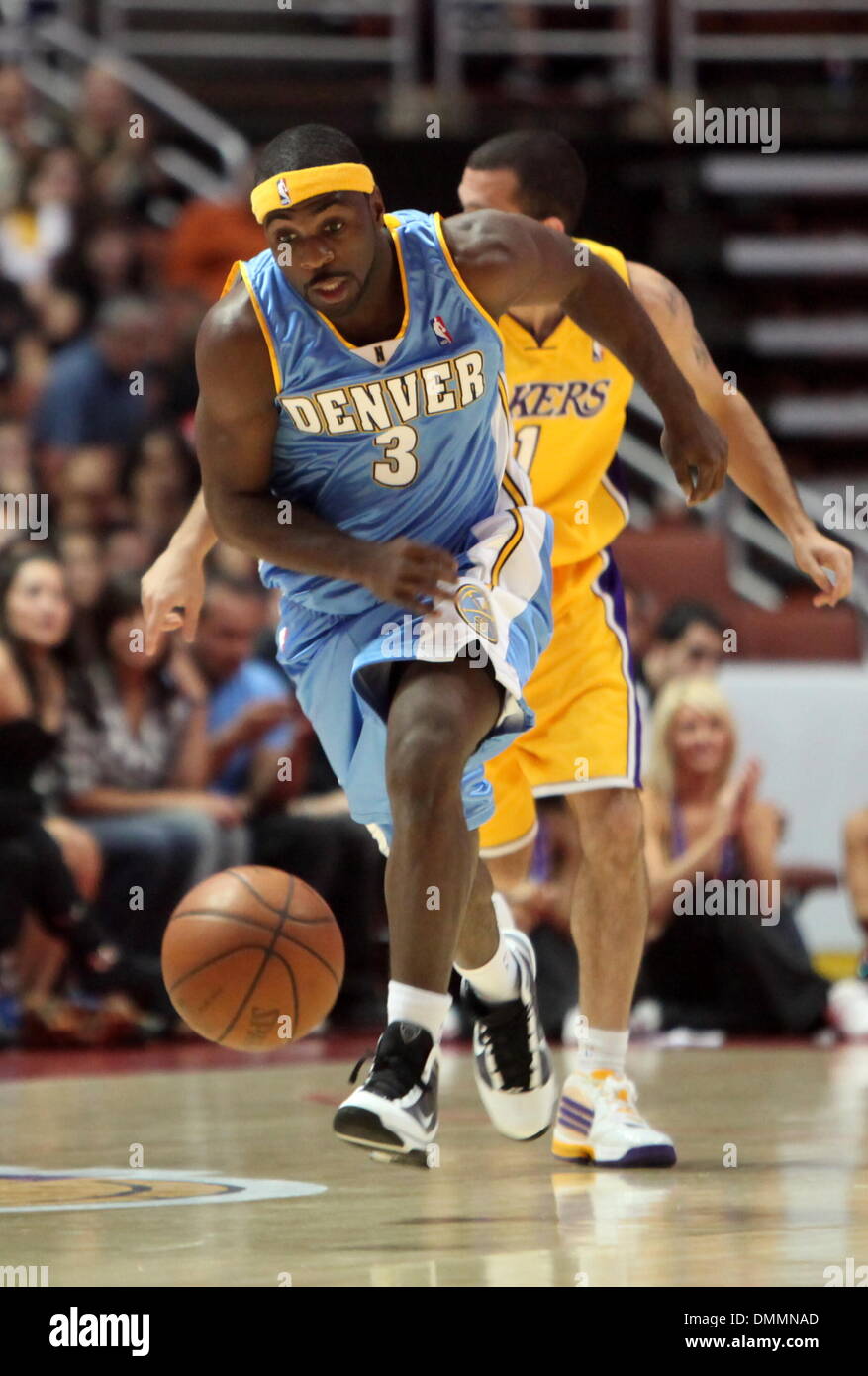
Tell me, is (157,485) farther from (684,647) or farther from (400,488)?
(400,488)

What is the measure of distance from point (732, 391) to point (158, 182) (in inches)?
322

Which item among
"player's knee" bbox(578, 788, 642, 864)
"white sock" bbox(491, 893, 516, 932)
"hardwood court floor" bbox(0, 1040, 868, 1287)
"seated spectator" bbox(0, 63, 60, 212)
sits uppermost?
"seated spectator" bbox(0, 63, 60, 212)

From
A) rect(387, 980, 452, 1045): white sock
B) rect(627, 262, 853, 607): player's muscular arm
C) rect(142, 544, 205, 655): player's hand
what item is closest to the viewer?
rect(387, 980, 452, 1045): white sock

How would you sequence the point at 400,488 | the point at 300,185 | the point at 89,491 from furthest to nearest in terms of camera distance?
the point at 89,491
the point at 400,488
the point at 300,185

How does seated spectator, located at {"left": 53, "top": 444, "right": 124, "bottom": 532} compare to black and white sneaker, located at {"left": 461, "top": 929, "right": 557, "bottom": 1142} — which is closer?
black and white sneaker, located at {"left": 461, "top": 929, "right": 557, "bottom": 1142}

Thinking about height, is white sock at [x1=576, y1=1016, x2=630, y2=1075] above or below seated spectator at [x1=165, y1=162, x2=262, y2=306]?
below

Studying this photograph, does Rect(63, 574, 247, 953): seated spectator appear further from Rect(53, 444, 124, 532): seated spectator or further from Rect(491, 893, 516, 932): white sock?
Rect(491, 893, 516, 932): white sock

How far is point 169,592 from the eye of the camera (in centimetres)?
430

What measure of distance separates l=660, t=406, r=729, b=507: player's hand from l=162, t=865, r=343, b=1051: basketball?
1411mm

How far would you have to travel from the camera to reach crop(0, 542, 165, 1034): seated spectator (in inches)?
289

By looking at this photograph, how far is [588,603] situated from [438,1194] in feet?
4.53

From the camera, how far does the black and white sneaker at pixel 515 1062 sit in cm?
448

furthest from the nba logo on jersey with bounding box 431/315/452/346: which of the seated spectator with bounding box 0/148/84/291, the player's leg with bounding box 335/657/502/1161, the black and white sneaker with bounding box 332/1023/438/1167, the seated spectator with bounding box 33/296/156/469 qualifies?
the seated spectator with bounding box 0/148/84/291

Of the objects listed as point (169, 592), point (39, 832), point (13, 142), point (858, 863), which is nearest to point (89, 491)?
point (39, 832)
